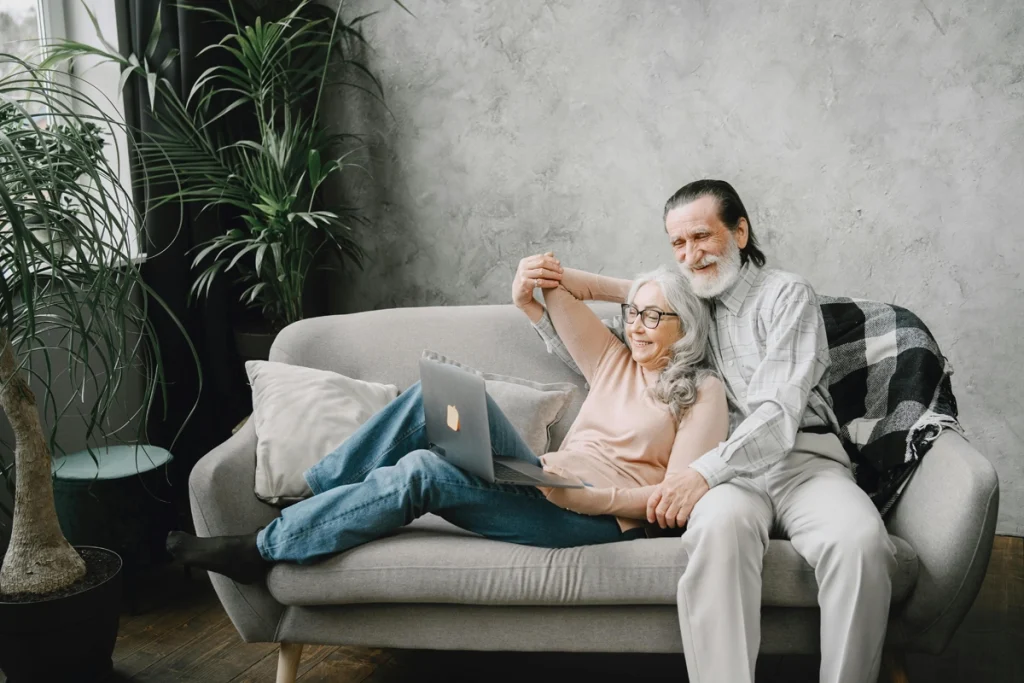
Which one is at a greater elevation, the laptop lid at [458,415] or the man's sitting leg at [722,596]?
the laptop lid at [458,415]

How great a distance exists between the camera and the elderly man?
166cm

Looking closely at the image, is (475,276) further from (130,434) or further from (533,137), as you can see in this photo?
(130,434)

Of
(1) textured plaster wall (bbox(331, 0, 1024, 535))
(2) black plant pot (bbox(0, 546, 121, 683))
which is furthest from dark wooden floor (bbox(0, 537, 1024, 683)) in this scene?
(1) textured plaster wall (bbox(331, 0, 1024, 535))

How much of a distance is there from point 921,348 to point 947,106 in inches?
39.6

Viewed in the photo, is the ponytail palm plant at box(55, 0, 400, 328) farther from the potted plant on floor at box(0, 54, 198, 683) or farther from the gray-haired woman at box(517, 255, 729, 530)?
the gray-haired woman at box(517, 255, 729, 530)

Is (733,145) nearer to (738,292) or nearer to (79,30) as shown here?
(738,292)

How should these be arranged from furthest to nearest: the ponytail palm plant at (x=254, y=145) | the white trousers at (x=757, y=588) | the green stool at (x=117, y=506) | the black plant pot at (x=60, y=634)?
Answer: 1. the ponytail palm plant at (x=254, y=145)
2. the green stool at (x=117, y=506)
3. the black plant pot at (x=60, y=634)
4. the white trousers at (x=757, y=588)

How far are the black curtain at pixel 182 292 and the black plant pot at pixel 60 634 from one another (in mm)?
790

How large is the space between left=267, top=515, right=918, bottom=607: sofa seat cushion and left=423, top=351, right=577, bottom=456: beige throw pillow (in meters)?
0.39

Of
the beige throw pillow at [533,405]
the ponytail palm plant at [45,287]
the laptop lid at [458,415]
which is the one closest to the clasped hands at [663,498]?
the laptop lid at [458,415]

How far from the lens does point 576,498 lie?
1811 mm

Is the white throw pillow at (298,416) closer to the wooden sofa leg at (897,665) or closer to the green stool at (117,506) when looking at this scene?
the green stool at (117,506)

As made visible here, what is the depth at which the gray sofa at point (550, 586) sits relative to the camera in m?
1.72

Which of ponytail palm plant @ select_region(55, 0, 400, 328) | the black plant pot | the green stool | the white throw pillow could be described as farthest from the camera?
ponytail palm plant @ select_region(55, 0, 400, 328)
